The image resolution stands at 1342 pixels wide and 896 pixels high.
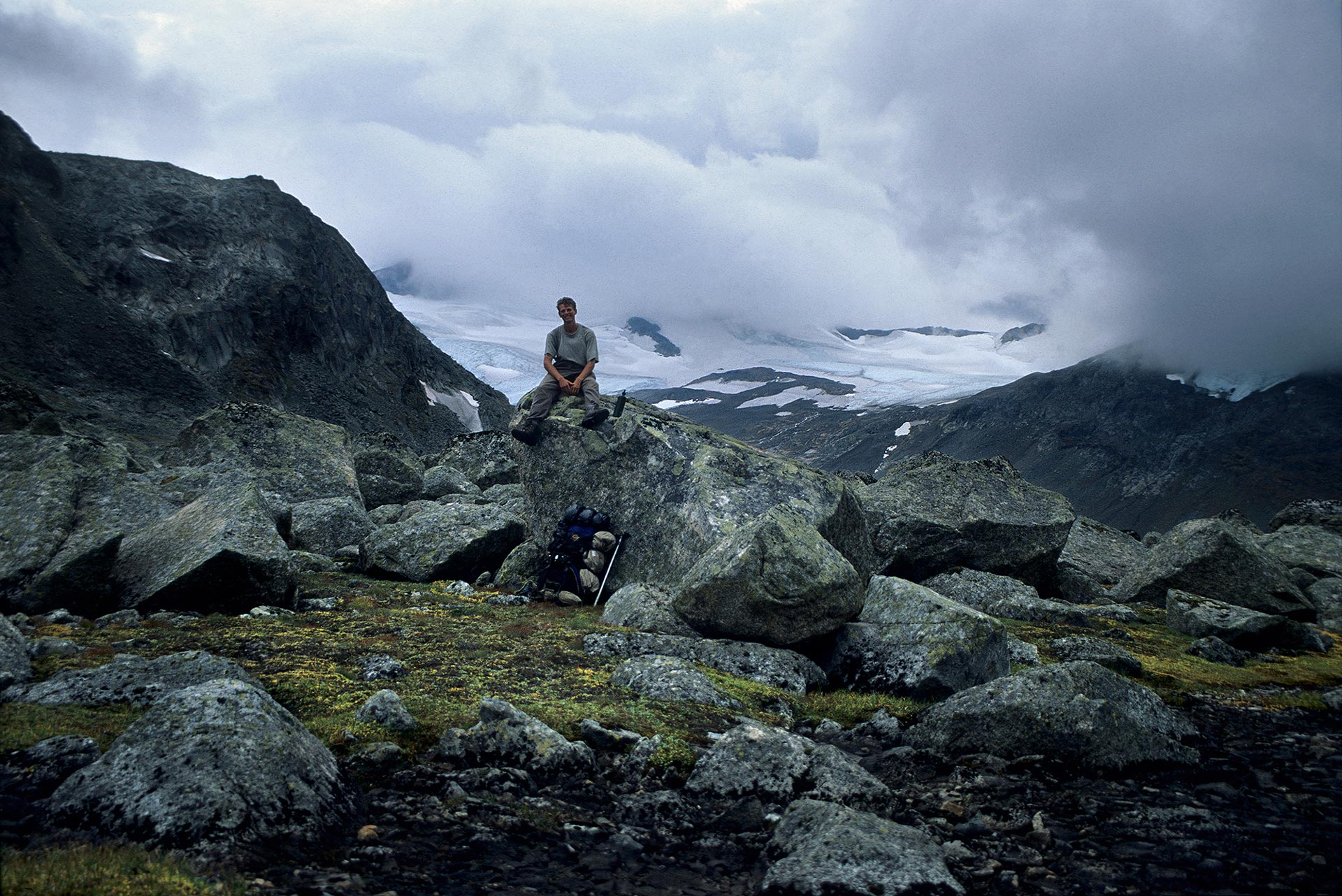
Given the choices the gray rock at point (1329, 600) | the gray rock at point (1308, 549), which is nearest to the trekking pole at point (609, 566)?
the gray rock at point (1329, 600)

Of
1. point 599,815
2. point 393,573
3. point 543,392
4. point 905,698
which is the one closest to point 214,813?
point 599,815

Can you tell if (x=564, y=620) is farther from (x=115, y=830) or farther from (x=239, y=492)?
(x=115, y=830)

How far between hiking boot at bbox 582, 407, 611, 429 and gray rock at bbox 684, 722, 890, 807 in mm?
12352

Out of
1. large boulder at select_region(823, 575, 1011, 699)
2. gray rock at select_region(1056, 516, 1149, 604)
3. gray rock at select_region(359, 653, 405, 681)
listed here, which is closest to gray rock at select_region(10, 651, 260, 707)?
gray rock at select_region(359, 653, 405, 681)

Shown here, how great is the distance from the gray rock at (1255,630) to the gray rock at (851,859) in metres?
13.9

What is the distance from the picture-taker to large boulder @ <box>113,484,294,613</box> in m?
12.3

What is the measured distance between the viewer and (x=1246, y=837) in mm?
6672

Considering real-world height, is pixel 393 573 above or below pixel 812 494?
below

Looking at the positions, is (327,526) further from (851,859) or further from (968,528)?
(851,859)

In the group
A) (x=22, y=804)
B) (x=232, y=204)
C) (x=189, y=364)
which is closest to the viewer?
(x=22, y=804)

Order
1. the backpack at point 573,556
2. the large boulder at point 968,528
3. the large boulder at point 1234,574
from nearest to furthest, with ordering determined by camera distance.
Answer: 1. the backpack at point 573,556
2. the large boulder at point 1234,574
3. the large boulder at point 968,528

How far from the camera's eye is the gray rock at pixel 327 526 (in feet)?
67.2

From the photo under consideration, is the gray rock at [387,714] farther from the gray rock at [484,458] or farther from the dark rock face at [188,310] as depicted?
the dark rock face at [188,310]

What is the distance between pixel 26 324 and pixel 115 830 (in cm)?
7587
